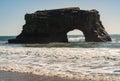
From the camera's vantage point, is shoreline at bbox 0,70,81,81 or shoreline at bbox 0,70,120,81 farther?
shoreline at bbox 0,70,81,81

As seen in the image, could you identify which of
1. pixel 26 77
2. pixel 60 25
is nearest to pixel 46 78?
pixel 26 77

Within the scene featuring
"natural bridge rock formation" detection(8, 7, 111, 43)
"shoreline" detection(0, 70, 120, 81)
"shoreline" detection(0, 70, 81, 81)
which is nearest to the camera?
"shoreline" detection(0, 70, 120, 81)

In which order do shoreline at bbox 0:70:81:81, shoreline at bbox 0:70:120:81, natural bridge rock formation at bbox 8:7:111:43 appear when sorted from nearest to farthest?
shoreline at bbox 0:70:120:81 < shoreline at bbox 0:70:81:81 < natural bridge rock formation at bbox 8:7:111:43

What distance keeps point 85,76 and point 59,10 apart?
66274 millimetres

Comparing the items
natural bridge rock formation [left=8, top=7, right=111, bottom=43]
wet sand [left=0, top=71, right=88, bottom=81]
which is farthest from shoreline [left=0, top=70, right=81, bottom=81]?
natural bridge rock formation [left=8, top=7, right=111, bottom=43]

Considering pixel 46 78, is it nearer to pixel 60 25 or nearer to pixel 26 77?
pixel 26 77

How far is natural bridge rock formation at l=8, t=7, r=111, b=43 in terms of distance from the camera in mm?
77375

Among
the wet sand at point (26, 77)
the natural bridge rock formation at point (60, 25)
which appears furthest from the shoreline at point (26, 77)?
the natural bridge rock formation at point (60, 25)

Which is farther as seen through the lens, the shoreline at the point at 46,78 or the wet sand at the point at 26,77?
the wet sand at the point at 26,77

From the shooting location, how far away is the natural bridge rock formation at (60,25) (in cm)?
7738

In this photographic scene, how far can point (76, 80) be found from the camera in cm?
1410

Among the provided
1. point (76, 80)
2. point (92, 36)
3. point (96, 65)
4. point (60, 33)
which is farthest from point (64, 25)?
point (76, 80)

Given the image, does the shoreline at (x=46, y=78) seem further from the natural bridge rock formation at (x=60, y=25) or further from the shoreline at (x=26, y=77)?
the natural bridge rock formation at (x=60, y=25)

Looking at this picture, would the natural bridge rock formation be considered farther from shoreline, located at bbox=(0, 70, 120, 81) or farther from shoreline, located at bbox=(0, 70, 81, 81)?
shoreline, located at bbox=(0, 70, 120, 81)
